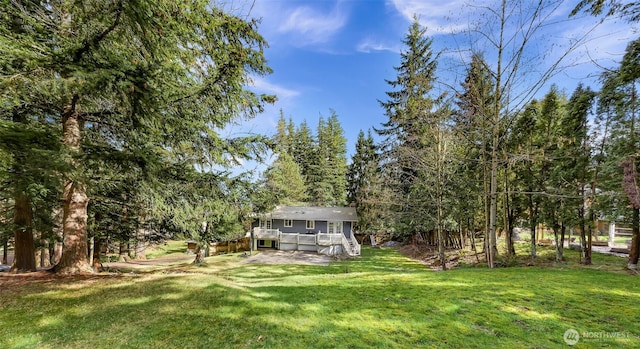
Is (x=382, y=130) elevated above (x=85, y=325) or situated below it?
above

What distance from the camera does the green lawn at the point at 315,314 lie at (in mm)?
3785

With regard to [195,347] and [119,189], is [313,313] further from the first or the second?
[119,189]

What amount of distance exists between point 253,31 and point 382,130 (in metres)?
24.7

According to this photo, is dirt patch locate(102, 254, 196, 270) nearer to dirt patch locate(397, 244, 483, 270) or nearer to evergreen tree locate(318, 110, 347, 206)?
dirt patch locate(397, 244, 483, 270)

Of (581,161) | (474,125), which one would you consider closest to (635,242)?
(581,161)

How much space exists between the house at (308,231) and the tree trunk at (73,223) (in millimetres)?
16386

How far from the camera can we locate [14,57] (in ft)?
13.7

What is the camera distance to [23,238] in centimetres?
842

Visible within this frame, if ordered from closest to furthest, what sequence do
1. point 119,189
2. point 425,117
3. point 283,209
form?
point 119,189 → point 425,117 → point 283,209

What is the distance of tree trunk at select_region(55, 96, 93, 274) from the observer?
6.93 m

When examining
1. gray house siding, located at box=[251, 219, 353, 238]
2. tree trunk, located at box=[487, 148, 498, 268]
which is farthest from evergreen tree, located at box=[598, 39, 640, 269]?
gray house siding, located at box=[251, 219, 353, 238]

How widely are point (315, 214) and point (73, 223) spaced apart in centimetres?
1986

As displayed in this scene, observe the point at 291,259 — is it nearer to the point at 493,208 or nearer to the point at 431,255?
the point at 431,255

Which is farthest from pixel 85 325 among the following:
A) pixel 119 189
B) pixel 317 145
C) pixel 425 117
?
pixel 317 145
